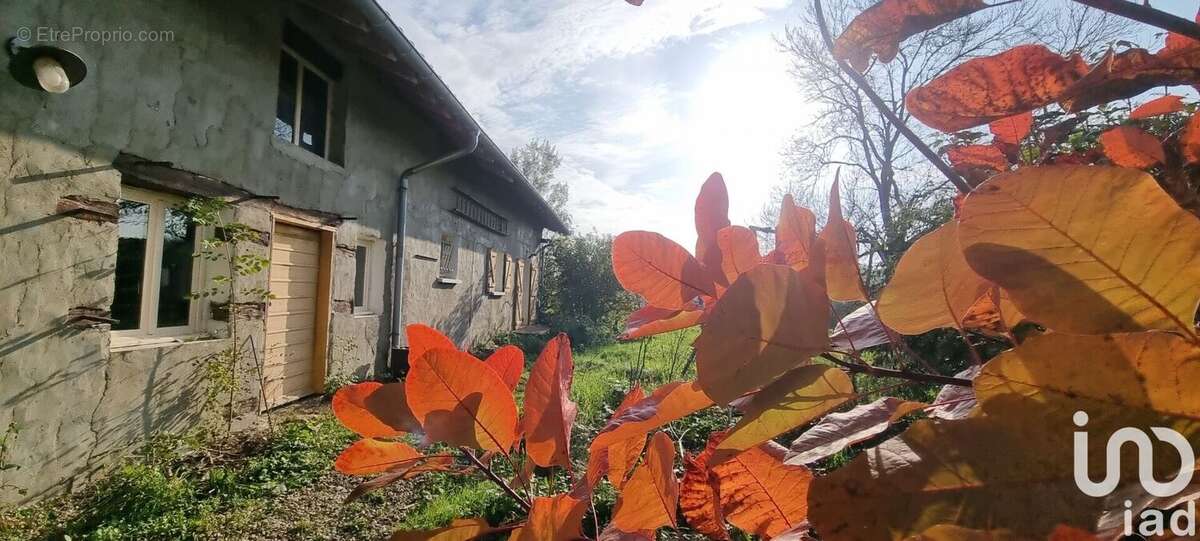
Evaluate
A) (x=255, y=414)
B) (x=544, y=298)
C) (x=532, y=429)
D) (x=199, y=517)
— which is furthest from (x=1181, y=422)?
(x=544, y=298)

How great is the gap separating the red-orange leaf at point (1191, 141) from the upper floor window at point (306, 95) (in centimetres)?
489

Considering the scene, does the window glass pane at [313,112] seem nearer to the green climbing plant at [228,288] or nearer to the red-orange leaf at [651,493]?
the green climbing plant at [228,288]

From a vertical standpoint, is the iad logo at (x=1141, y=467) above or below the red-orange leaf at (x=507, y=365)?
above

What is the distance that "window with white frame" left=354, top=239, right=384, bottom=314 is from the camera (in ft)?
17.5

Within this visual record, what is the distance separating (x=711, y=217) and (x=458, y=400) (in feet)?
0.73

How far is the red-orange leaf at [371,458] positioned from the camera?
426 mm

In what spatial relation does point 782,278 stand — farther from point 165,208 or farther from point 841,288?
point 165,208

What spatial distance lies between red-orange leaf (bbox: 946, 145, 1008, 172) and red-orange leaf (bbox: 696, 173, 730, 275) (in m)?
0.32

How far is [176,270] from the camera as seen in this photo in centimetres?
340

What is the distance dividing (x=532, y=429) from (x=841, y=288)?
23 cm

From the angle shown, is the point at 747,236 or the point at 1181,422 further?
the point at 747,236

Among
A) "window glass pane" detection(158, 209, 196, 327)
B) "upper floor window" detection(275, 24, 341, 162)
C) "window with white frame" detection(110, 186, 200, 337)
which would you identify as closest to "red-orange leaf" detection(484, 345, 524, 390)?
"window with white frame" detection(110, 186, 200, 337)

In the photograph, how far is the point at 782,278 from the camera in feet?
0.75

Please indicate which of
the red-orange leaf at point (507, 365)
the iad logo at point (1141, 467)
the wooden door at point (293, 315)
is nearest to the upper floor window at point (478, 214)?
the wooden door at point (293, 315)
